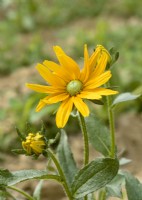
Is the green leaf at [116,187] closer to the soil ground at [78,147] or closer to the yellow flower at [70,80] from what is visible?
the yellow flower at [70,80]

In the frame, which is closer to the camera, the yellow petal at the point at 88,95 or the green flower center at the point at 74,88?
the yellow petal at the point at 88,95

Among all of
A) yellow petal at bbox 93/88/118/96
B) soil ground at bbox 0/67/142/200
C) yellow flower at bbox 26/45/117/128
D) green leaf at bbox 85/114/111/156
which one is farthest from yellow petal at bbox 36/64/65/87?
soil ground at bbox 0/67/142/200

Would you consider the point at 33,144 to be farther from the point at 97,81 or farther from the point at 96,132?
the point at 96,132

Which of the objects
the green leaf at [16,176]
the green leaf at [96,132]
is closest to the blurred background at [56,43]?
the green leaf at [96,132]

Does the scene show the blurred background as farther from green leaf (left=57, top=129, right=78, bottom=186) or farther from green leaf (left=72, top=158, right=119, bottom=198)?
green leaf (left=72, top=158, right=119, bottom=198)

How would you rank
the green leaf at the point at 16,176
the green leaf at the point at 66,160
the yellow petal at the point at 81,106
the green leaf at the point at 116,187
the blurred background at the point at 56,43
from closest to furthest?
1. the yellow petal at the point at 81,106
2. the green leaf at the point at 16,176
3. the green leaf at the point at 116,187
4. the green leaf at the point at 66,160
5. the blurred background at the point at 56,43

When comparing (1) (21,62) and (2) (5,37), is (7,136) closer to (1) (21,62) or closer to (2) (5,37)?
(1) (21,62)
